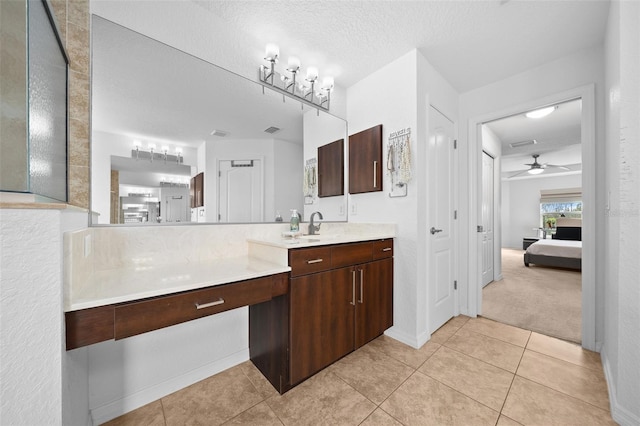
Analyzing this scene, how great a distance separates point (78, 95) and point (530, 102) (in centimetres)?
345

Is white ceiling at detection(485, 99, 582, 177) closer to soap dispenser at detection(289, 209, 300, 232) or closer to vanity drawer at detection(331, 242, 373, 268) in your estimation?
vanity drawer at detection(331, 242, 373, 268)

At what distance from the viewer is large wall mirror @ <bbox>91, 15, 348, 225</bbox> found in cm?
129

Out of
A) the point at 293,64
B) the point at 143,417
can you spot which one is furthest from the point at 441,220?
the point at 143,417

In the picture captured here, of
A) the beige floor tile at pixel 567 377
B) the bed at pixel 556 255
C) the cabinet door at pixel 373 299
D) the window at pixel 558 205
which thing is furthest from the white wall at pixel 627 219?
the window at pixel 558 205

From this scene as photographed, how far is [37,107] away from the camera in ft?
2.57

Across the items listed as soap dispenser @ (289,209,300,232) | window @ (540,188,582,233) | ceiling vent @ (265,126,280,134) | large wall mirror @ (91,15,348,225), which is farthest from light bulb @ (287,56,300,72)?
window @ (540,188,582,233)

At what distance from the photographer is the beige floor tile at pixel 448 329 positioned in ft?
6.97

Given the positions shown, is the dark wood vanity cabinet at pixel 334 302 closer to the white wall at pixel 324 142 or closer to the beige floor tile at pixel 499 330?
the white wall at pixel 324 142

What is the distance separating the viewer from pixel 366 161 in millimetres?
2340

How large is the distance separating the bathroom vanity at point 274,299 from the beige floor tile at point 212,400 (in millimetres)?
161

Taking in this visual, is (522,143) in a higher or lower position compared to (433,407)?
higher

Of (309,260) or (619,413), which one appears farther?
(309,260)

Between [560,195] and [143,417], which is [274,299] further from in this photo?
[560,195]

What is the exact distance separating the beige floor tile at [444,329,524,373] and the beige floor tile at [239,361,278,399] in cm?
149
